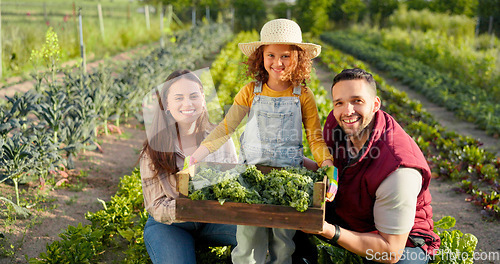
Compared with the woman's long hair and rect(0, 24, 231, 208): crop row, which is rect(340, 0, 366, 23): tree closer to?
rect(0, 24, 231, 208): crop row

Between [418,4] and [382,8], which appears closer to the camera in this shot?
[418,4]

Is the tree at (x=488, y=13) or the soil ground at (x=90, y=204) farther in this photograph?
the tree at (x=488, y=13)

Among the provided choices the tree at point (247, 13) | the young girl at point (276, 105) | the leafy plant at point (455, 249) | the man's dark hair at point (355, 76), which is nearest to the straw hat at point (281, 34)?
the young girl at point (276, 105)

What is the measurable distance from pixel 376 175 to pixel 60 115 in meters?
3.49

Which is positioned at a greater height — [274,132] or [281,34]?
[281,34]

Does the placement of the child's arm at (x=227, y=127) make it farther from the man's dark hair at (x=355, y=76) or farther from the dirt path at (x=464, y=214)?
the dirt path at (x=464, y=214)

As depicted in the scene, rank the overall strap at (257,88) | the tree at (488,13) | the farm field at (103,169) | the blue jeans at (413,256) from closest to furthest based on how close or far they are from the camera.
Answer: the blue jeans at (413,256)
the overall strap at (257,88)
the farm field at (103,169)
the tree at (488,13)

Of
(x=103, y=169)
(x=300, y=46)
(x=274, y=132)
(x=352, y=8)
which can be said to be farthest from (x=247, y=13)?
(x=274, y=132)

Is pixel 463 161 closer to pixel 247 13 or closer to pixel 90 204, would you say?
pixel 90 204

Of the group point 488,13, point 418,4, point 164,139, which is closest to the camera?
point 164,139

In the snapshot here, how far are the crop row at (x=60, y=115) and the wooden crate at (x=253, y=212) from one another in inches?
90.5

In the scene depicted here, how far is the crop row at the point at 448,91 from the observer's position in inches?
289

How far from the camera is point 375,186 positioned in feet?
6.62

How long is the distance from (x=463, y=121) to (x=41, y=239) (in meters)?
7.41
